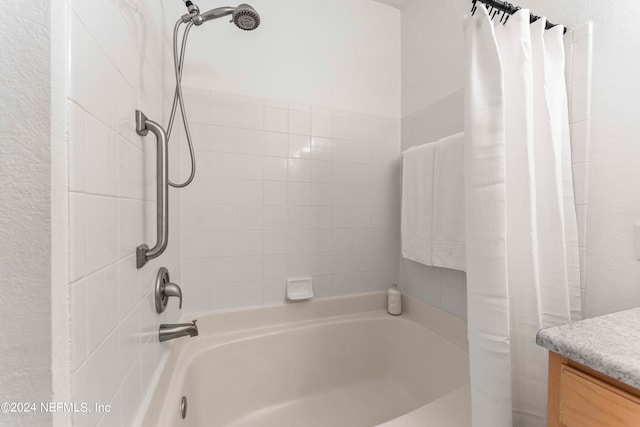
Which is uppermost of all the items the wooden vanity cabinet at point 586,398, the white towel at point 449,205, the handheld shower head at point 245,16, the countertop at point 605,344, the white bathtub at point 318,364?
the handheld shower head at point 245,16

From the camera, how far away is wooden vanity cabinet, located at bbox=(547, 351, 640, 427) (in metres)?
0.39

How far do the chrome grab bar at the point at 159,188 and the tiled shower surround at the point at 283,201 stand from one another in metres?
0.57

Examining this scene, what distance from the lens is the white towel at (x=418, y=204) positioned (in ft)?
4.23

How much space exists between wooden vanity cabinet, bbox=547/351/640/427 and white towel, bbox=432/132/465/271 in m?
0.67

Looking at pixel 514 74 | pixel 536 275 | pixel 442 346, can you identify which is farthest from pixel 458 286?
pixel 514 74

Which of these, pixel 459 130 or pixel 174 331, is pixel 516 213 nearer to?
pixel 459 130

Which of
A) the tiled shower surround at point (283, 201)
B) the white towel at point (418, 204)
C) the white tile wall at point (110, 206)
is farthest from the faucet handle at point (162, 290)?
the white towel at point (418, 204)

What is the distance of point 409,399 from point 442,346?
0.36 m

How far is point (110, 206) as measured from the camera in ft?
1.78

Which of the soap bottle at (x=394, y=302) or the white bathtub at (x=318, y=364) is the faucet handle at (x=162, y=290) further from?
the soap bottle at (x=394, y=302)

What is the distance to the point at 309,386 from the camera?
53.1 inches

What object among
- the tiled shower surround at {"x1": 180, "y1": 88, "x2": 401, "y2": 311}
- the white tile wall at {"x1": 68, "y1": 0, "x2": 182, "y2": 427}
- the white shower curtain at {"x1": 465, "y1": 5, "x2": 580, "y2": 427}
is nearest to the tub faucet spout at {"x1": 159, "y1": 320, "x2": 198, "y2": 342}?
the white tile wall at {"x1": 68, "y1": 0, "x2": 182, "y2": 427}

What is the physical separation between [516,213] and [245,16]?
3.95 feet

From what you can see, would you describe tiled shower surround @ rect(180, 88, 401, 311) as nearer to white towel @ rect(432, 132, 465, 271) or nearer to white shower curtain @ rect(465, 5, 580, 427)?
white towel @ rect(432, 132, 465, 271)
